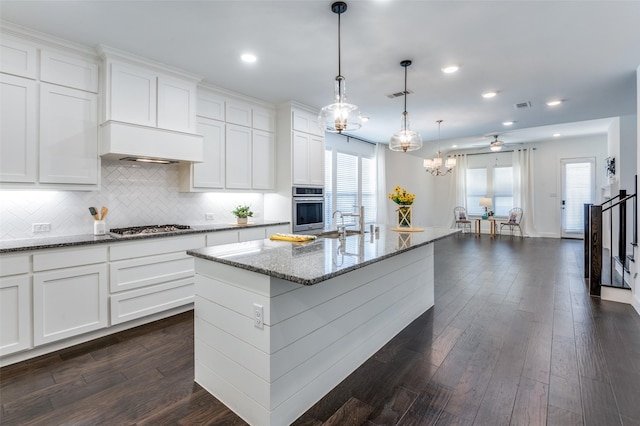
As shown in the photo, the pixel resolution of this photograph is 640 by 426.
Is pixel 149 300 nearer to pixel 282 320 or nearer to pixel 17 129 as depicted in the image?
pixel 17 129

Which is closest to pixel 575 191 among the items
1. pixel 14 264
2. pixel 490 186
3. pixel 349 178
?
pixel 490 186

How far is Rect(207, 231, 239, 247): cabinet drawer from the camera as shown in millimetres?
3582

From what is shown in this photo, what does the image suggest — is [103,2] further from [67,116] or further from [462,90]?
[462,90]

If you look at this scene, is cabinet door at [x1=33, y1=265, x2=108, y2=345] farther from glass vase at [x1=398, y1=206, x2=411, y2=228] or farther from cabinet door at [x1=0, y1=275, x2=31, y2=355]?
glass vase at [x1=398, y1=206, x2=411, y2=228]

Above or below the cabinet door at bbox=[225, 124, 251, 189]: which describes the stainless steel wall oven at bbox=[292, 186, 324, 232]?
below

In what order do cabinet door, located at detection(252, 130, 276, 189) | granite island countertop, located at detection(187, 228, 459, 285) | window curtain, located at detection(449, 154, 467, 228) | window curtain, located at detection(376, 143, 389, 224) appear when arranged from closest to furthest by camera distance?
granite island countertop, located at detection(187, 228, 459, 285) → cabinet door, located at detection(252, 130, 276, 189) → window curtain, located at detection(376, 143, 389, 224) → window curtain, located at detection(449, 154, 467, 228)

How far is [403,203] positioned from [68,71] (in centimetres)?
345

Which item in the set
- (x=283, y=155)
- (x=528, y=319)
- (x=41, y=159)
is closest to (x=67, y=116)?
(x=41, y=159)

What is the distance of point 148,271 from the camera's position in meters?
3.08

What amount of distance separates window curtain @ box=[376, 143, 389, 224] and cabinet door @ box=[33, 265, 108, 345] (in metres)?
6.35

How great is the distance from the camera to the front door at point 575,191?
859 cm

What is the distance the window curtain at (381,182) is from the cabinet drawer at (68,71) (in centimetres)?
619

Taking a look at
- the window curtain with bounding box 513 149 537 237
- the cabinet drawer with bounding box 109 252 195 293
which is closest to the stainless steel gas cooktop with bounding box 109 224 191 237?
the cabinet drawer with bounding box 109 252 195 293

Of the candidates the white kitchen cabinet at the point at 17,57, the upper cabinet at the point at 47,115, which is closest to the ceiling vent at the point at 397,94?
the upper cabinet at the point at 47,115
